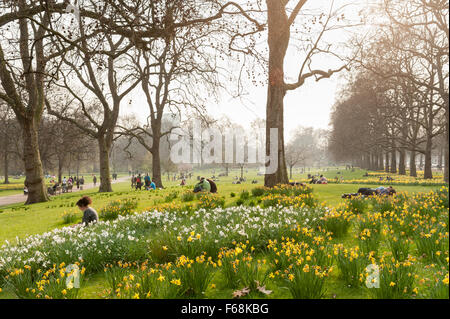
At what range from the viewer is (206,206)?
8.52 m

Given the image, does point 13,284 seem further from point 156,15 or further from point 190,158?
point 190,158

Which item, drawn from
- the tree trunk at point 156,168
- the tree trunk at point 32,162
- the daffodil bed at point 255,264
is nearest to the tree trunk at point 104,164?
the tree trunk at point 156,168

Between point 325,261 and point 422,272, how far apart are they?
1005 mm

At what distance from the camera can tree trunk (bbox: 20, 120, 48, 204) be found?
14555 millimetres

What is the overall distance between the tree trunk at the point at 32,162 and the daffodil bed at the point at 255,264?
11.5m

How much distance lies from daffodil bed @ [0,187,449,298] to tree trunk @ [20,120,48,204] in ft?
37.7

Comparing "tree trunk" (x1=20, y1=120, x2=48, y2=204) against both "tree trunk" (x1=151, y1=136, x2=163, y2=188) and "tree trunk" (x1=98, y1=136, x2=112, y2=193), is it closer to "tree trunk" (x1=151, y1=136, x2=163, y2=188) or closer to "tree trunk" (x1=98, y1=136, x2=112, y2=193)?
"tree trunk" (x1=98, y1=136, x2=112, y2=193)

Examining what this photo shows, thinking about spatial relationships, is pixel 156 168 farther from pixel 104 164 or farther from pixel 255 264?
pixel 255 264

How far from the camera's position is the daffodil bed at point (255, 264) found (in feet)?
8.86

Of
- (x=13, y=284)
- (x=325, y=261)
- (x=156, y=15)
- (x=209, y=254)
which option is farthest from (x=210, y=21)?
(x=13, y=284)

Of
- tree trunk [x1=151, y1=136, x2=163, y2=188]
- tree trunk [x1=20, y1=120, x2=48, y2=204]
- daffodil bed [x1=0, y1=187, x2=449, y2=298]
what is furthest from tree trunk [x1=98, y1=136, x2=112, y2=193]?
daffodil bed [x1=0, y1=187, x2=449, y2=298]

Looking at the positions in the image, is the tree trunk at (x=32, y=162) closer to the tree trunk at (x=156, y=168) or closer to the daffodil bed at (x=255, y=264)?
the tree trunk at (x=156, y=168)

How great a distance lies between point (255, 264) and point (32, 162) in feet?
50.8
